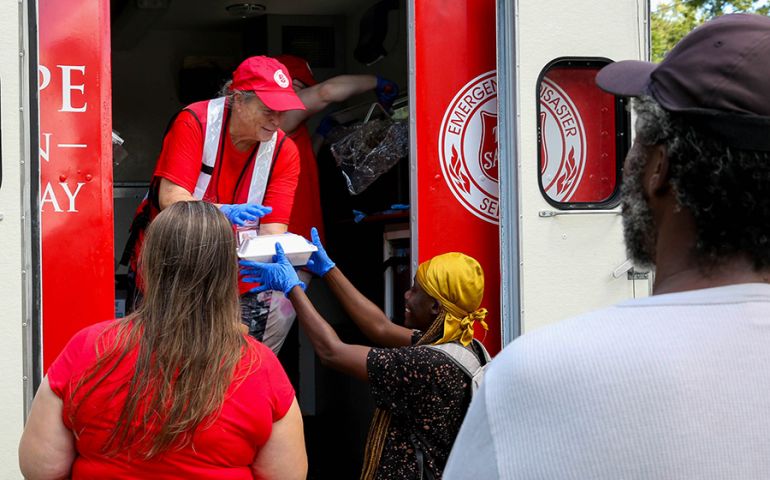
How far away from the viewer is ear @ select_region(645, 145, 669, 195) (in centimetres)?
115

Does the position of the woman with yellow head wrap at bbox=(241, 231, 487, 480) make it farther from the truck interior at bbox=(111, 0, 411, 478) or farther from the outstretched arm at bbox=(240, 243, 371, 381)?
the truck interior at bbox=(111, 0, 411, 478)

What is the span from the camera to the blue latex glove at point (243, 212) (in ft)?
11.5

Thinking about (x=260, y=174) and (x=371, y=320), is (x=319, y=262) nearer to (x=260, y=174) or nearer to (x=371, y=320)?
(x=371, y=320)

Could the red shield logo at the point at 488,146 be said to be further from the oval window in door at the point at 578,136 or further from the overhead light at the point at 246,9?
the overhead light at the point at 246,9

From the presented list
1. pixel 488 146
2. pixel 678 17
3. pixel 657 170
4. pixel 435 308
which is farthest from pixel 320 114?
pixel 678 17

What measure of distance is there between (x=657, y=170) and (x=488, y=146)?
262cm

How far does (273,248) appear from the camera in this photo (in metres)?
3.51

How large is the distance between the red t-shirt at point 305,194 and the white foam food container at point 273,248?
1141 mm


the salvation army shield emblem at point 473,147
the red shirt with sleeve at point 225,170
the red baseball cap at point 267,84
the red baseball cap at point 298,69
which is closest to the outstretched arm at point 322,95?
the red baseball cap at point 298,69

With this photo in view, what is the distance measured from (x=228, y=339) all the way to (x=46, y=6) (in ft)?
5.42

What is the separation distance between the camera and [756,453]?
1.03 meters

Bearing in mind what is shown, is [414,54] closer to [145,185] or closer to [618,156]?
[618,156]

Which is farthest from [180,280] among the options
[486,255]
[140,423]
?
[486,255]

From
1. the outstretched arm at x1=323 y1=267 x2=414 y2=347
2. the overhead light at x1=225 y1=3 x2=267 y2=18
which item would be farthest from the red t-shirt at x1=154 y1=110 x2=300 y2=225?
the overhead light at x1=225 y1=3 x2=267 y2=18
